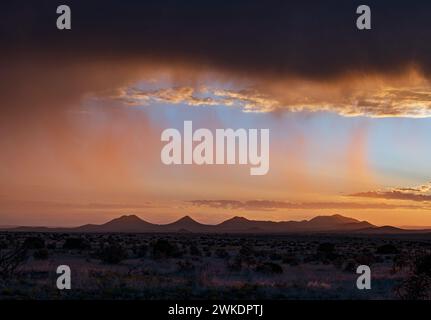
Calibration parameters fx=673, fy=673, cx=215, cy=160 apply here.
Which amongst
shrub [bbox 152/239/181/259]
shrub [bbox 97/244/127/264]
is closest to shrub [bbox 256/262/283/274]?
shrub [bbox 97/244/127/264]

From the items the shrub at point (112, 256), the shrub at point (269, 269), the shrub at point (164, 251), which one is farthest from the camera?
the shrub at point (164, 251)

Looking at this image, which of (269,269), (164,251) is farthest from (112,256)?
(269,269)

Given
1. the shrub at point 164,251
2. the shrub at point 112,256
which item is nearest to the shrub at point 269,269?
the shrub at point 112,256

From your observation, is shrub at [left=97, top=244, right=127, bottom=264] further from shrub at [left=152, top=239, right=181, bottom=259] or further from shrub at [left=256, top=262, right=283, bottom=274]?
shrub at [left=256, top=262, right=283, bottom=274]

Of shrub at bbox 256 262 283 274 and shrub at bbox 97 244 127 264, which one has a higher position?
shrub at bbox 97 244 127 264

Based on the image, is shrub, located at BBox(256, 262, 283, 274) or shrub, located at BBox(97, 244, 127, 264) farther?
shrub, located at BBox(97, 244, 127, 264)

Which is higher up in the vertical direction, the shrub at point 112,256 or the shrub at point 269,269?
the shrub at point 112,256

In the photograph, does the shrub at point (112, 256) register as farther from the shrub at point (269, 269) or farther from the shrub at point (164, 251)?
the shrub at point (269, 269)

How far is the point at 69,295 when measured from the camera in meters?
20.5

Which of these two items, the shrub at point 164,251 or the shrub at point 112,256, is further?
the shrub at point 164,251

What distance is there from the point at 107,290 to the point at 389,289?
10.1m

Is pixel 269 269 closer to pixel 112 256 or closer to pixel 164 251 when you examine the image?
pixel 112 256

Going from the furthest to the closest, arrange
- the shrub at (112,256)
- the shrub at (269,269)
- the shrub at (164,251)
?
the shrub at (164,251) → the shrub at (112,256) → the shrub at (269,269)
